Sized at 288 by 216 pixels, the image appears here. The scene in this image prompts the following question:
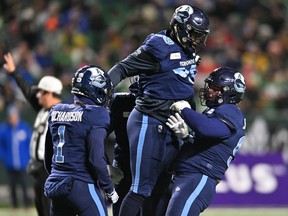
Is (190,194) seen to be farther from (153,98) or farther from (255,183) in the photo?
(255,183)

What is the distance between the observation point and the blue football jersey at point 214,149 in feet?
23.1

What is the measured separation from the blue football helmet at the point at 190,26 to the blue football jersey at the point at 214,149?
63cm

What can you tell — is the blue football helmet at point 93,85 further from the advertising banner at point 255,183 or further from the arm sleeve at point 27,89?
the advertising banner at point 255,183

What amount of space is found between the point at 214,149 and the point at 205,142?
0.34ft

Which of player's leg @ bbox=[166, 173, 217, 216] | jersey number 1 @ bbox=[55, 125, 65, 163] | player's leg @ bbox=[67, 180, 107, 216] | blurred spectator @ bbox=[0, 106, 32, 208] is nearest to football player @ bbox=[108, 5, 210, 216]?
player's leg @ bbox=[166, 173, 217, 216]

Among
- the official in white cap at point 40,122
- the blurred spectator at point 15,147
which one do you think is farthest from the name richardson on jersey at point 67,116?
the blurred spectator at point 15,147

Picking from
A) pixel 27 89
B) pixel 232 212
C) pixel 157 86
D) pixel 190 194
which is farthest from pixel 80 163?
pixel 232 212

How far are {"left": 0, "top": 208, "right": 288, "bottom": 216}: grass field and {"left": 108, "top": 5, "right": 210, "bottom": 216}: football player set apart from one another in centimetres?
594

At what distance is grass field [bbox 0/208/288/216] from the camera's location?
43.8 ft

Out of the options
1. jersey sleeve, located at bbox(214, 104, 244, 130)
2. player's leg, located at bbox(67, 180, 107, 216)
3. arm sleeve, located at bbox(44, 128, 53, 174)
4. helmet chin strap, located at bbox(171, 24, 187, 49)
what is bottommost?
player's leg, located at bbox(67, 180, 107, 216)

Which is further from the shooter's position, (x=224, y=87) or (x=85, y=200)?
(x=224, y=87)

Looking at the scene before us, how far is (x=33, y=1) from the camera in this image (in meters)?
17.3

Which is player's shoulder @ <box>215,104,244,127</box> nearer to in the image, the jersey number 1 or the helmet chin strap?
the helmet chin strap

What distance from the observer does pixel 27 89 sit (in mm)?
9453
